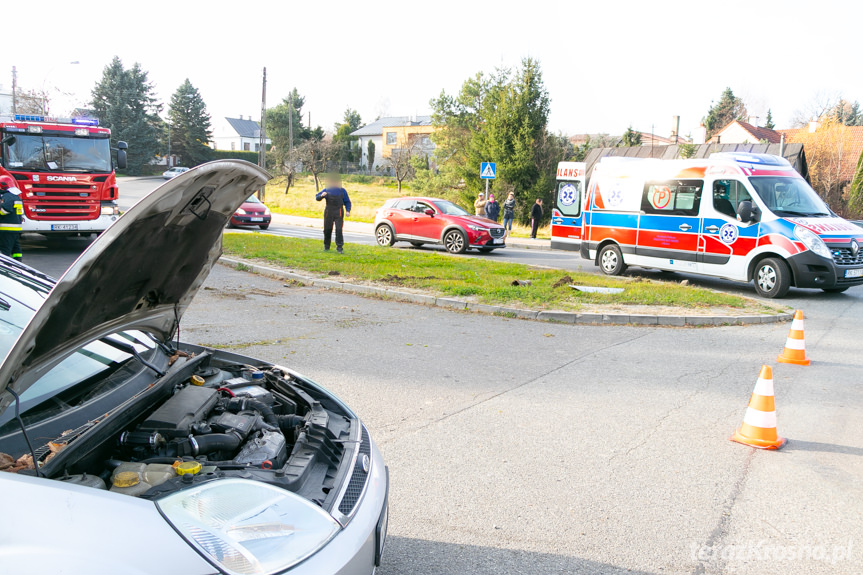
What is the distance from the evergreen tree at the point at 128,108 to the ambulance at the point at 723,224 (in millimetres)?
58939

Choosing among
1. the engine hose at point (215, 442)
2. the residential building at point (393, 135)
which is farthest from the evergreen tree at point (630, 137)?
the engine hose at point (215, 442)

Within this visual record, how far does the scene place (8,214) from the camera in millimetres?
11883

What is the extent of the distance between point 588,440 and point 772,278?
9408mm

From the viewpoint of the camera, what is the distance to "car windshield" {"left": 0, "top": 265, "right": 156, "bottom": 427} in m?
2.49

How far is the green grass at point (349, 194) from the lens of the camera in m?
38.5

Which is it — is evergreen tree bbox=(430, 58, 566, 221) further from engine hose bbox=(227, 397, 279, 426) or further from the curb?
engine hose bbox=(227, 397, 279, 426)

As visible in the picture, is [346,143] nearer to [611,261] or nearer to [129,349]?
Answer: [611,261]

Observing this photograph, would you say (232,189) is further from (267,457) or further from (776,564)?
(776,564)

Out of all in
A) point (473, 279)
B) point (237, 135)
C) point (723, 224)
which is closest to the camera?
point (473, 279)

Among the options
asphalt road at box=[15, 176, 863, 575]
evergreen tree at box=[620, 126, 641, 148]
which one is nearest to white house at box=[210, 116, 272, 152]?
evergreen tree at box=[620, 126, 641, 148]

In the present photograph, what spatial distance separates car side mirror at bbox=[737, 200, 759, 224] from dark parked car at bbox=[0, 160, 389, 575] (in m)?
11.5

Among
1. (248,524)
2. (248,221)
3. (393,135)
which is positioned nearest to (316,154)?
(248,221)

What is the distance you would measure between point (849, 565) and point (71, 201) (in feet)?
53.7

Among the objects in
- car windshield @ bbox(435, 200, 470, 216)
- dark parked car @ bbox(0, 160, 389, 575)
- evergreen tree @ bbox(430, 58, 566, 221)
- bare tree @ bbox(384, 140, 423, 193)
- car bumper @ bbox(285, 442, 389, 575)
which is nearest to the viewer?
dark parked car @ bbox(0, 160, 389, 575)
